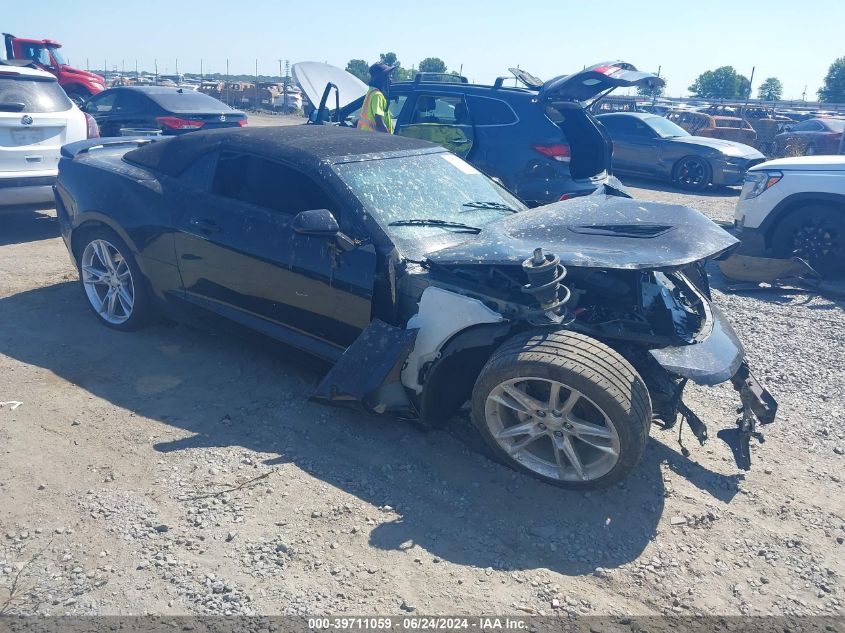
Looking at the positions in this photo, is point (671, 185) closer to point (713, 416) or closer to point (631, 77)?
point (631, 77)

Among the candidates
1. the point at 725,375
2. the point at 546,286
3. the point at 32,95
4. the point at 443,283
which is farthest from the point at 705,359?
the point at 32,95

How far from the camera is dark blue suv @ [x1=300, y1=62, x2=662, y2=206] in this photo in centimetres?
729

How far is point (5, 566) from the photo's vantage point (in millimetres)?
2814

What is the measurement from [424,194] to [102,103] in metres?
9.79

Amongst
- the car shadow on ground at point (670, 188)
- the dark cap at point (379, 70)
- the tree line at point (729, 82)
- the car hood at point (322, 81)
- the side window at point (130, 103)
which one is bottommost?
the car shadow on ground at point (670, 188)

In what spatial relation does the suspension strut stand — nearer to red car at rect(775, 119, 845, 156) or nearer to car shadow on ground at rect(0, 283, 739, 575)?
car shadow on ground at rect(0, 283, 739, 575)

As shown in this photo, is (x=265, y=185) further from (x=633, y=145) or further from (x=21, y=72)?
(x=633, y=145)

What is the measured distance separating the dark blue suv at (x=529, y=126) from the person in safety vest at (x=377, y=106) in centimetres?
31

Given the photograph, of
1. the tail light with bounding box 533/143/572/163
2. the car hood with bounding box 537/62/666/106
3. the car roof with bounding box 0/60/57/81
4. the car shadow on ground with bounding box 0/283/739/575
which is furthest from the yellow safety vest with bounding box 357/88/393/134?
the car shadow on ground with bounding box 0/283/739/575

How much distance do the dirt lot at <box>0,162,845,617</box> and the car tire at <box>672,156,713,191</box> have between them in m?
9.62

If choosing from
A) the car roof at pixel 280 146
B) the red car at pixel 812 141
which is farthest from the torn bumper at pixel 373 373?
the red car at pixel 812 141

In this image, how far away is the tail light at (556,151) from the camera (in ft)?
23.8

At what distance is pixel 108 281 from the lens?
5.12m

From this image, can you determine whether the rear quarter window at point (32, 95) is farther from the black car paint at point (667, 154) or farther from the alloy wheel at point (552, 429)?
the black car paint at point (667, 154)
